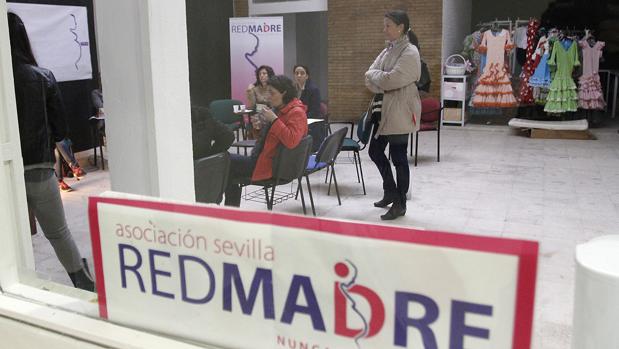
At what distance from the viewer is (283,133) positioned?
3615 millimetres

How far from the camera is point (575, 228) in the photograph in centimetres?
364

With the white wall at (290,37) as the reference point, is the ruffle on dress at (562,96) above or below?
below

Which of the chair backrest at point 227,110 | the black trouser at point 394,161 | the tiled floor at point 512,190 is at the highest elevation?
the chair backrest at point 227,110

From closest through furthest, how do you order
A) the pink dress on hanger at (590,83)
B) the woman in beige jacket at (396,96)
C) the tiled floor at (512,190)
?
the tiled floor at (512,190)
the woman in beige jacket at (396,96)
the pink dress on hanger at (590,83)

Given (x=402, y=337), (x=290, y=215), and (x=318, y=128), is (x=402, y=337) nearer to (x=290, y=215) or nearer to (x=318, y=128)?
(x=290, y=215)

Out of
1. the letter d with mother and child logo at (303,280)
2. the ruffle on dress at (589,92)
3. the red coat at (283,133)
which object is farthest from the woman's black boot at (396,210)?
the ruffle on dress at (589,92)

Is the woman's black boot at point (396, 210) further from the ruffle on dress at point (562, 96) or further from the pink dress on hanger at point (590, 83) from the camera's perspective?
the pink dress on hanger at point (590, 83)

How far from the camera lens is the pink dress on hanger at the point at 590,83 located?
7.92m

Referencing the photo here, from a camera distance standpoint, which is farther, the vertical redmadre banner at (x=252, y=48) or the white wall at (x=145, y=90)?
the vertical redmadre banner at (x=252, y=48)

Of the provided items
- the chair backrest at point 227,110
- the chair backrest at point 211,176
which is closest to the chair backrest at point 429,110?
the chair backrest at point 227,110

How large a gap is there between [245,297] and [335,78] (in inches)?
344

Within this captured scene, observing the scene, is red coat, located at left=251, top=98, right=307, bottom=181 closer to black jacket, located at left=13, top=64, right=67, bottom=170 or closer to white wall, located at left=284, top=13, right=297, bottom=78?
black jacket, located at left=13, top=64, right=67, bottom=170

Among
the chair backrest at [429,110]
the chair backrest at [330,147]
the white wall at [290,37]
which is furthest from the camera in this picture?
the white wall at [290,37]

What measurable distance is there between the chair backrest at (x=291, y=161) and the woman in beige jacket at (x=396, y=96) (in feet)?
1.90
